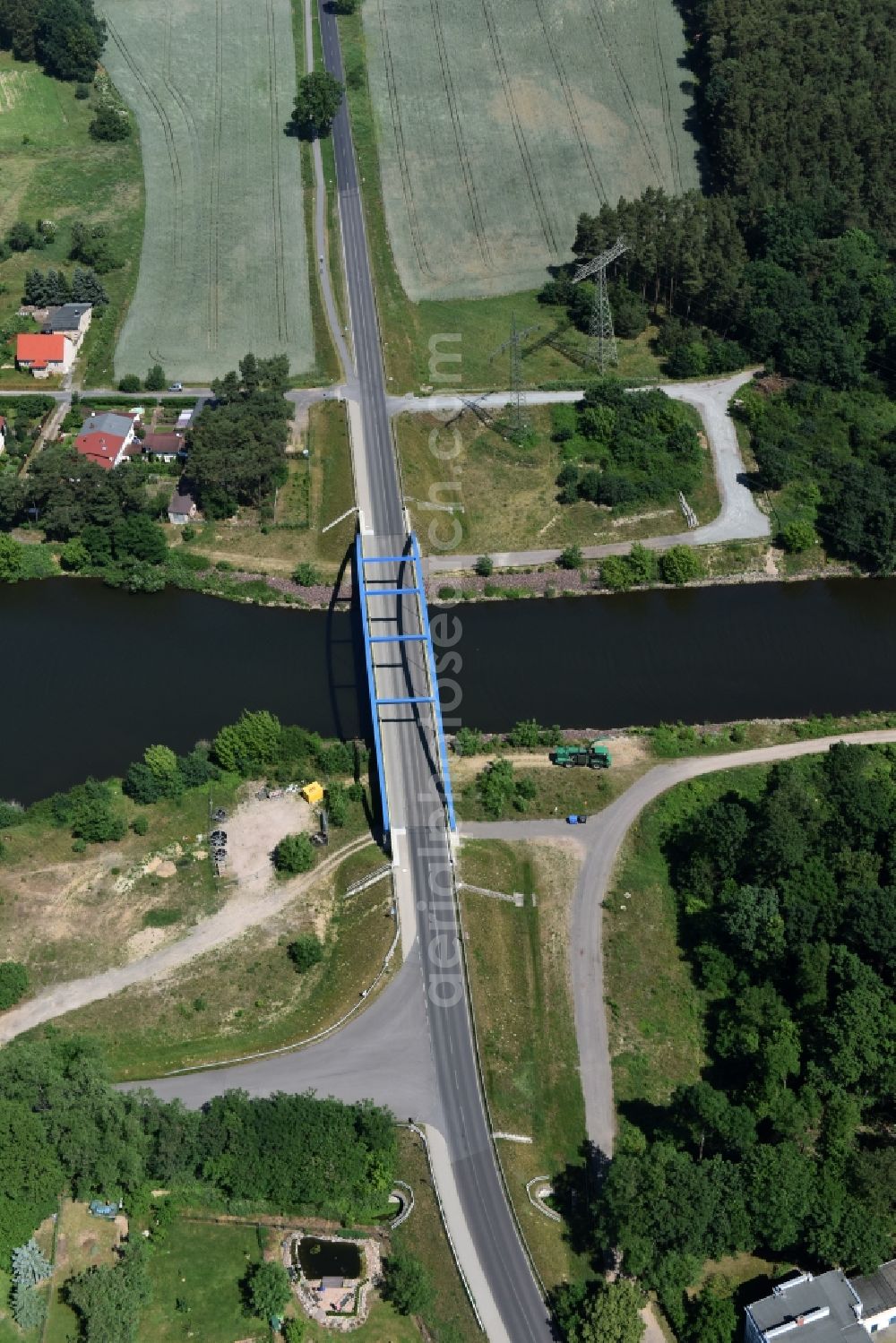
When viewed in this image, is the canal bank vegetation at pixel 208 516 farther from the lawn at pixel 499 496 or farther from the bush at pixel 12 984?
the bush at pixel 12 984

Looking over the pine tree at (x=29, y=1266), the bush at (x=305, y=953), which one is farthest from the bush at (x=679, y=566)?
the pine tree at (x=29, y=1266)

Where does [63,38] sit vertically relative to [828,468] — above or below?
above

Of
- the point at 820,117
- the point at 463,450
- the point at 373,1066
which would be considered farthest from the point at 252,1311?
the point at 820,117

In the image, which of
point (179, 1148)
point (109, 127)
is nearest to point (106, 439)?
point (109, 127)

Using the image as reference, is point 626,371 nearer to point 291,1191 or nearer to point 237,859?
point 237,859

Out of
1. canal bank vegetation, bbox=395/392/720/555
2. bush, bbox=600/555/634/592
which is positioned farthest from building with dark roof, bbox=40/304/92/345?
bush, bbox=600/555/634/592

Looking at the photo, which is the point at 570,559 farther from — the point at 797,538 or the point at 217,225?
the point at 217,225

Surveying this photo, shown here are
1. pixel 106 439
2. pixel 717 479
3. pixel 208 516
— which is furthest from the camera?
pixel 717 479
